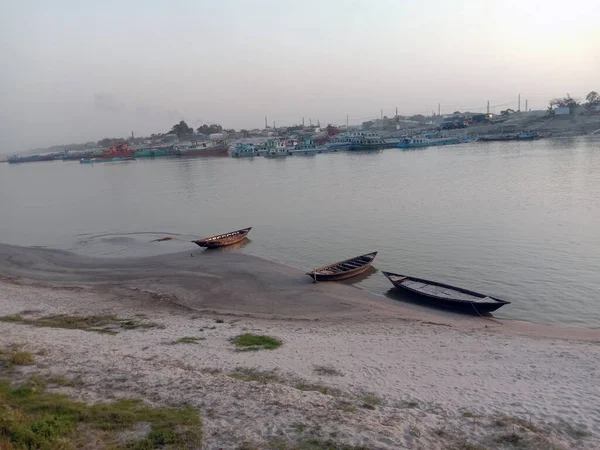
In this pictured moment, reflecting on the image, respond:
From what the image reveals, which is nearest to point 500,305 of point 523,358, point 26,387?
point 523,358

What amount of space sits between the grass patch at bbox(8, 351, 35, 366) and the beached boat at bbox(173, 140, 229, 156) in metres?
116

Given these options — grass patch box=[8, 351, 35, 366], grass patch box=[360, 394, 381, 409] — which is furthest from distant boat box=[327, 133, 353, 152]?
grass patch box=[360, 394, 381, 409]

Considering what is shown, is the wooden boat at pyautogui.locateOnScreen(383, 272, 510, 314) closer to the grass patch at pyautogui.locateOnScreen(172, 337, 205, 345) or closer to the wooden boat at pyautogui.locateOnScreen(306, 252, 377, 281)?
the wooden boat at pyautogui.locateOnScreen(306, 252, 377, 281)

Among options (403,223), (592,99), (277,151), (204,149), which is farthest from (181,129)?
(403,223)

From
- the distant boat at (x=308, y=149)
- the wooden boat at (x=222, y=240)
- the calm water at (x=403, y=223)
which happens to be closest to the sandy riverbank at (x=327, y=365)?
the calm water at (x=403, y=223)

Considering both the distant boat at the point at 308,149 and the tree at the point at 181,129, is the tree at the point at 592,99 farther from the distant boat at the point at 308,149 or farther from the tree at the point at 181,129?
the tree at the point at 181,129

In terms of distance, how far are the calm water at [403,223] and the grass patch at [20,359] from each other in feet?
35.4

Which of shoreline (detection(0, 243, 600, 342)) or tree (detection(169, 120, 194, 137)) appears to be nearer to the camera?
shoreline (detection(0, 243, 600, 342))

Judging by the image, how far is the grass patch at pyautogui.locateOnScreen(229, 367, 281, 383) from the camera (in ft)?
26.9

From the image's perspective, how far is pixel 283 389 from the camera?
748 cm

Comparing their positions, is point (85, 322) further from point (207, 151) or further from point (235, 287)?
point (207, 151)

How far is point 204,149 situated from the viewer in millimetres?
126625

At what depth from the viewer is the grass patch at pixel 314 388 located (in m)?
7.70

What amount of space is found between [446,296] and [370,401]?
762cm
